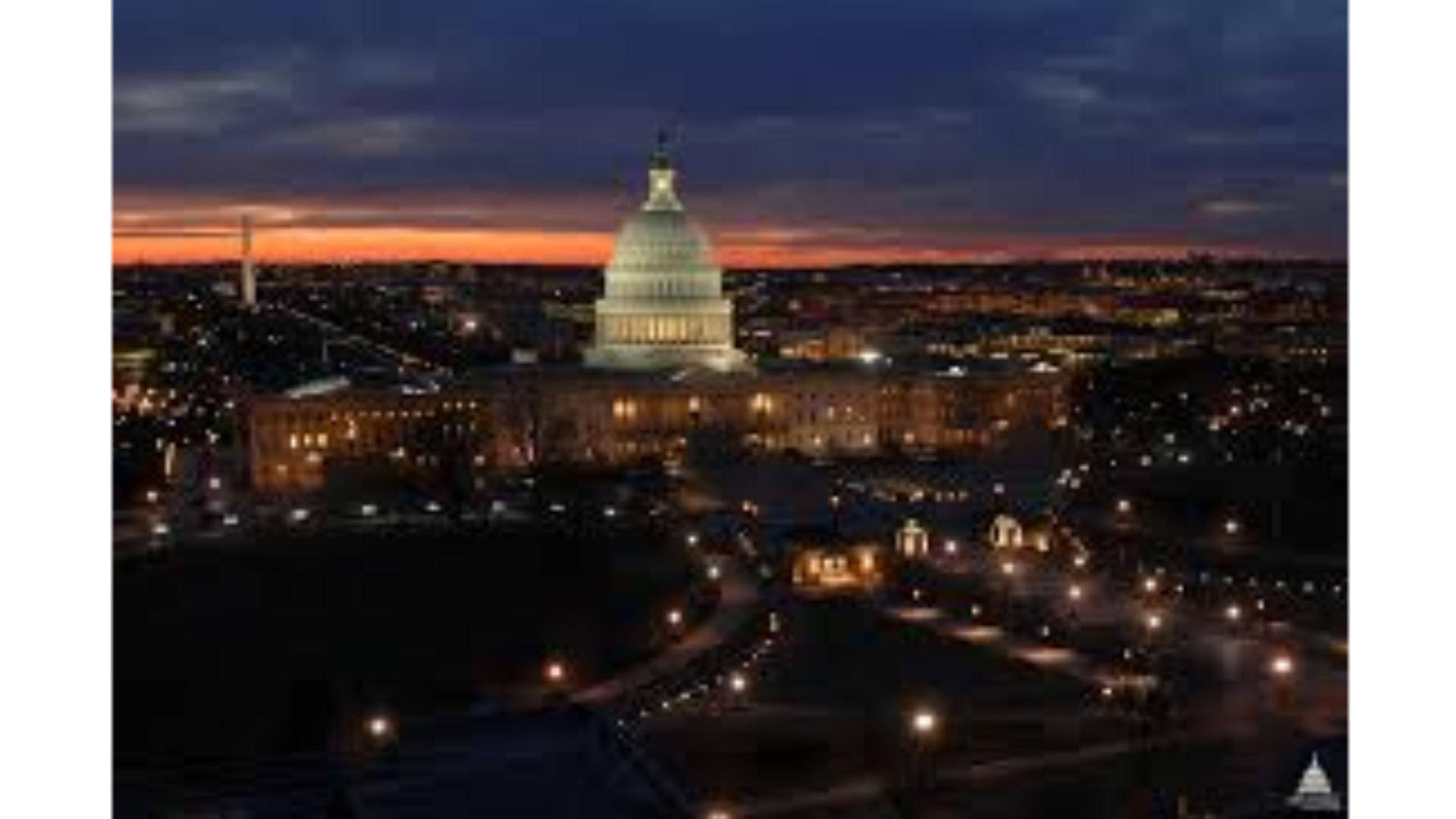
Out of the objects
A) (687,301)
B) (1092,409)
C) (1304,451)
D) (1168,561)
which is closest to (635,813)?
(1168,561)

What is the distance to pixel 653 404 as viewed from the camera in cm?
4466

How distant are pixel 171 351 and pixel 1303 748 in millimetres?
56852

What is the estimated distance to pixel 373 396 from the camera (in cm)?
4075

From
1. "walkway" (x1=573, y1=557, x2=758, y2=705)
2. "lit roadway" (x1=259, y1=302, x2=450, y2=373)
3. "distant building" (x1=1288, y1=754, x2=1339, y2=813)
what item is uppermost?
"lit roadway" (x1=259, y1=302, x2=450, y2=373)

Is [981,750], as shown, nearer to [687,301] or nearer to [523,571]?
[523,571]

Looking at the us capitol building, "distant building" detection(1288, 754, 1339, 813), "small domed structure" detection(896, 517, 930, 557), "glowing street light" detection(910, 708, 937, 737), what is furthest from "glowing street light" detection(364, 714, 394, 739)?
the us capitol building

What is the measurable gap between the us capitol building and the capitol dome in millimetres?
38

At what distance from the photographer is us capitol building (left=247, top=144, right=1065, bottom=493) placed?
39.1 meters

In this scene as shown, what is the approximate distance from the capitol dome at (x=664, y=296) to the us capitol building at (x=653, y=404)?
4cm

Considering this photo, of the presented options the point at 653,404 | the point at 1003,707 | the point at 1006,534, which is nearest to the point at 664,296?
the point at 653,404

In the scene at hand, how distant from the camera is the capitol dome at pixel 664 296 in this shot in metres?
49.9

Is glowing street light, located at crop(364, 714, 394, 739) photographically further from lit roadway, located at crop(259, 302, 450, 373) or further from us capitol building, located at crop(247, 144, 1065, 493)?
lit roadway, located at crop(259, 302, 450, 373)
